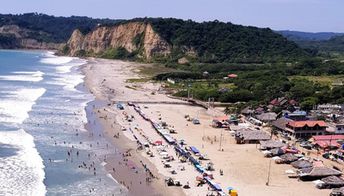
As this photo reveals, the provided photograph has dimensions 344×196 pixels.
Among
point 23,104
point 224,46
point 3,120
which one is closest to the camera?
point 3,120

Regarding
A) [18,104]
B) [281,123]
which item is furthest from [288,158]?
[18,104]

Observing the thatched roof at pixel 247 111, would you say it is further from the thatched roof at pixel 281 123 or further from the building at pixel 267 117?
the thatched roof at pixel 281 123

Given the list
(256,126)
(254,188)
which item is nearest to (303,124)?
(256,126)

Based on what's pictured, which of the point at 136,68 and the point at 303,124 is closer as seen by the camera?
the point at 303,124

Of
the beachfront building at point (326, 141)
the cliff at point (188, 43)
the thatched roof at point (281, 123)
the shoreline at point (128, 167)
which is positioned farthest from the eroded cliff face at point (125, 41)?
the beachfront building at point (326, 141)

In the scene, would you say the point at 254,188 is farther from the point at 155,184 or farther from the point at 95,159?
the point at 95,159

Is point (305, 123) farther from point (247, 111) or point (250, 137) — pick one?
point (247, 111)
